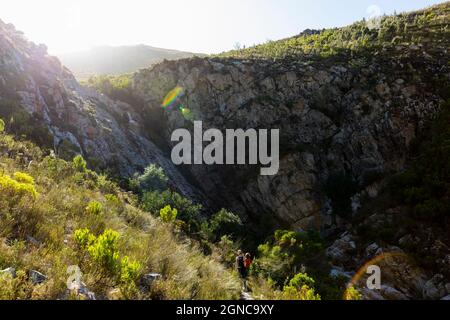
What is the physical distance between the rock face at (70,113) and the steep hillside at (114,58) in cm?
6210

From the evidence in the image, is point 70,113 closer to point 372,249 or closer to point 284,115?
point 284,115

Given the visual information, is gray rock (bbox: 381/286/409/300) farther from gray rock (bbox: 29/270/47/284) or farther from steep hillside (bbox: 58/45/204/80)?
steep hillside (bbox: 58/45/204/80)

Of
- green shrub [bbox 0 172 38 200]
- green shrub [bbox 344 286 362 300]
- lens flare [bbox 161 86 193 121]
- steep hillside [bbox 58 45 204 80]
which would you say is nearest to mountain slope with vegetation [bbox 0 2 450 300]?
green shrub [bbox 0 172 38 200]

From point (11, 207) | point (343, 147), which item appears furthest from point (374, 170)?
point (11, 207)

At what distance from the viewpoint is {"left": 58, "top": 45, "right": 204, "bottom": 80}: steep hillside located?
3685 inches

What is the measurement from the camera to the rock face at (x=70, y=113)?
20547 mm

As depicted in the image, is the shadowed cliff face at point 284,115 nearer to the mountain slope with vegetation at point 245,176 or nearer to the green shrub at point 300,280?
the mountain slope with vegetation at point 245,176

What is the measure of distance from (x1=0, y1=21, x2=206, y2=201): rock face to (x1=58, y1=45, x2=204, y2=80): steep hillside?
62099 millimetres

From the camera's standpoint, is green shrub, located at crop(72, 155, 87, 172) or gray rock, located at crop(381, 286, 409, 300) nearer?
gray rock, located at crop(381, 286, 409, 300)

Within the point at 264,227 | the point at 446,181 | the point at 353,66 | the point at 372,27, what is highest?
the point at 372,27

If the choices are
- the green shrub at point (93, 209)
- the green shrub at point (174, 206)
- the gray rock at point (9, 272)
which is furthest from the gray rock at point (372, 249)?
the gray rock at point (9, 272)
